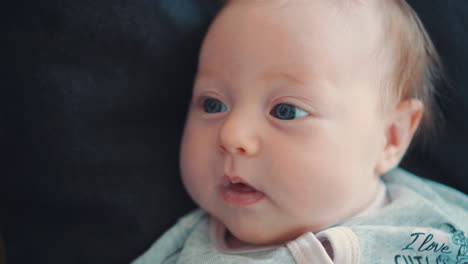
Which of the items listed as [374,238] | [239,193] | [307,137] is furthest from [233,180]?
[374,238]

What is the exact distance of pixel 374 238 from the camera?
0.88 metres

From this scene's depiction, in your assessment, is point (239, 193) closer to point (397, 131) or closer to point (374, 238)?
point (374, 238)

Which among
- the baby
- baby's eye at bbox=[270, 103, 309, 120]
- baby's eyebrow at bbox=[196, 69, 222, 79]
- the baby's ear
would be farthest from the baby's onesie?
baby's eyebrow at bbox=[196, 69, 222, 79]

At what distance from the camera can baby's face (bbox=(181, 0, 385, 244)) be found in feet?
2.75

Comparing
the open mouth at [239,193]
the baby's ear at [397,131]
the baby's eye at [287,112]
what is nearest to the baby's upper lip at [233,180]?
the open mouth at [239,193]

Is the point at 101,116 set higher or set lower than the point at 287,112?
lower

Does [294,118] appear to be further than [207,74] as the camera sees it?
No

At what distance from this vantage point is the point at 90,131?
38.4 inches

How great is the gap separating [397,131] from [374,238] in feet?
0.88

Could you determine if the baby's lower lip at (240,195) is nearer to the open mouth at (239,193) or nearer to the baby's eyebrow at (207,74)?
the open mouth at (239,193)

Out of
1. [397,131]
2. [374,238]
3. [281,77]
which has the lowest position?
[374,238]

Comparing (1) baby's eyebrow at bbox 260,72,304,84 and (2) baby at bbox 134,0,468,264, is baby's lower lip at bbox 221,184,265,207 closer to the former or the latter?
(2) baby at bbox 134,0,468,264

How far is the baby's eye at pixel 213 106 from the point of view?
37.8 inches

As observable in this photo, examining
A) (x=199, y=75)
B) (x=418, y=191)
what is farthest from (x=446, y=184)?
(x=199, y=75)
